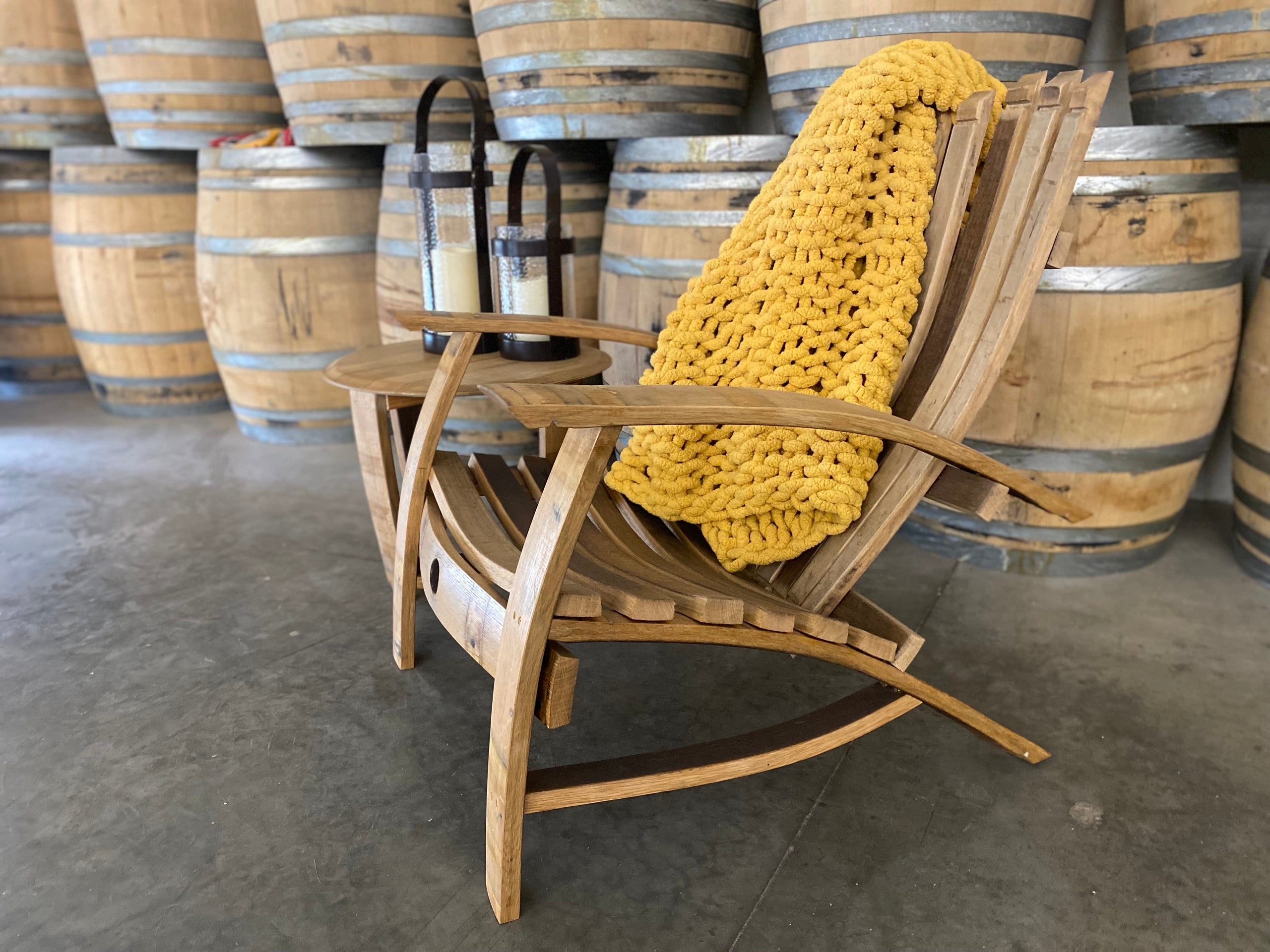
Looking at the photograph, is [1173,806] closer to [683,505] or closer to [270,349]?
[683,505]

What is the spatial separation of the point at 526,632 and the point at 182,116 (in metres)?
2.80

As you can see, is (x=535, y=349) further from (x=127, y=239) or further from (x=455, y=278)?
(x=127, y=239)

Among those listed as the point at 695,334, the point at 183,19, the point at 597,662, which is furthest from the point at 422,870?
the point at 183,19

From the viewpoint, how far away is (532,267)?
75.1 inches

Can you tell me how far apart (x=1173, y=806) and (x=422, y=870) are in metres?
1.08

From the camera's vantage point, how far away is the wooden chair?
1090 millimetres

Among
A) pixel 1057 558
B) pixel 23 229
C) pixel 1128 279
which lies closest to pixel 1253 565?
pixel 1057 558

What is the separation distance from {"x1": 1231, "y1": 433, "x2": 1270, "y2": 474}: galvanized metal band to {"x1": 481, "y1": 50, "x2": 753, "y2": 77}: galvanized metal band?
147cm

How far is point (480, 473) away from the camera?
1.66m

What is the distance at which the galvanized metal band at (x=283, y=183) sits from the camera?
9.53 feet

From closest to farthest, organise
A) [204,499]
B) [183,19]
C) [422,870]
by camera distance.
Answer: [422,870], [204,499], [183,19]

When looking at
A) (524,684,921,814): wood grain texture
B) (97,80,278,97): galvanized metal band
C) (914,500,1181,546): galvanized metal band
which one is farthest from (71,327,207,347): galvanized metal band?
(524,684,921,814): wood grain texture

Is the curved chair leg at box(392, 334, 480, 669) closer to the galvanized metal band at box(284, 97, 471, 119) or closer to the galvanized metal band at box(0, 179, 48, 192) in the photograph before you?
the galvanized metal band at box(284, 97, 471, 119)

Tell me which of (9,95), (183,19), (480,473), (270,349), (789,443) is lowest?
(270,349)
